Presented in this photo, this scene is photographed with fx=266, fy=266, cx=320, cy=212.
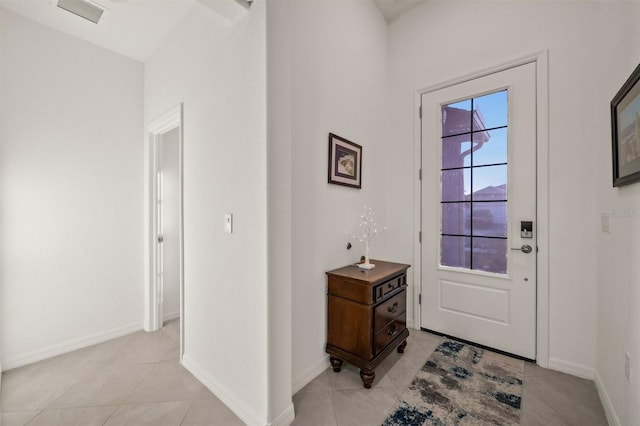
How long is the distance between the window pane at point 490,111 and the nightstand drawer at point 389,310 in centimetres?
168

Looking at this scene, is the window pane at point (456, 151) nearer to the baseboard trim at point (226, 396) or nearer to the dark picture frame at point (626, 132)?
the dark picture frame at point (626, 132)

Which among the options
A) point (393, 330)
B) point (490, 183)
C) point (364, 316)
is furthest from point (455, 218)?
point (364, 316)

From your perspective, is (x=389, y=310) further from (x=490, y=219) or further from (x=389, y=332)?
(x=490, y=219)

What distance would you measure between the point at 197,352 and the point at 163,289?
1284mm

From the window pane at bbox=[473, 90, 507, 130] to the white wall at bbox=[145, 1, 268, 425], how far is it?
6.57 ft

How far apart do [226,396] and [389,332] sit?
1217 millimetres

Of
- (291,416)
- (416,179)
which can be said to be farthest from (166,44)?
(291,416)

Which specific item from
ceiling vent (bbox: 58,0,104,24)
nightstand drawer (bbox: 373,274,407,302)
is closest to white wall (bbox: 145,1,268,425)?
ceiling vent (bbox: 58,0,104,24)

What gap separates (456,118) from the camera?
254 centimetres

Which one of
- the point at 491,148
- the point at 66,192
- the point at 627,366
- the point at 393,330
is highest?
the point at 491,148

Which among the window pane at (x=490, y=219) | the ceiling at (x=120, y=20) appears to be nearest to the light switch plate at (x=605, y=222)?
the window pane at (x=490, y=219)

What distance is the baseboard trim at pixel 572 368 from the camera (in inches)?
76.2

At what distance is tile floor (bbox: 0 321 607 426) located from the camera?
5.22ft

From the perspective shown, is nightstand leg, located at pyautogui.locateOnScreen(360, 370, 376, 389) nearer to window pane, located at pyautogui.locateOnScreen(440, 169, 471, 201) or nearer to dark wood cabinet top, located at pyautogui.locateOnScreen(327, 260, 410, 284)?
dark wood cabinet top, located at pyautogui.locateOnScreen(327, 260, 410, 284)
